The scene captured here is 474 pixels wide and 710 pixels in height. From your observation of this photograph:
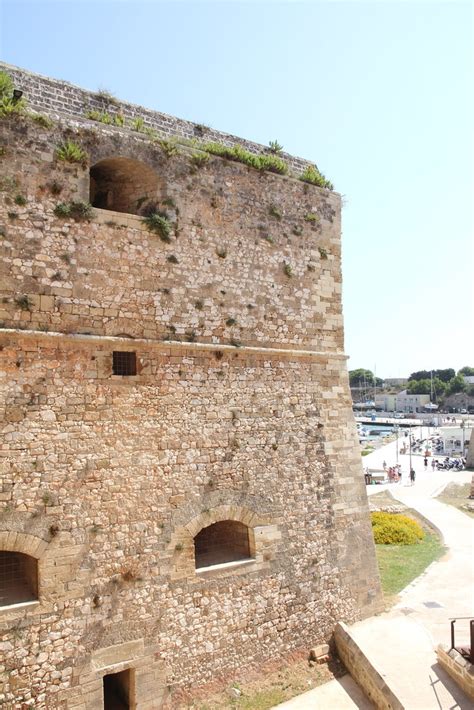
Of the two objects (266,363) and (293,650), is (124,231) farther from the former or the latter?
(293,650)

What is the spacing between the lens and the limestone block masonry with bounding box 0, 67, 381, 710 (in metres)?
7.32

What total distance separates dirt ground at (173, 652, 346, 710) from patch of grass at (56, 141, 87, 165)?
27.0 ft

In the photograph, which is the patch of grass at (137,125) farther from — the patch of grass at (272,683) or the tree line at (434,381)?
the tree line at (434,381)

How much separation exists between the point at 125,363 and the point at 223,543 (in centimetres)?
370

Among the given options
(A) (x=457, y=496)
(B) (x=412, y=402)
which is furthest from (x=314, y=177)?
(B) (x=412, y=402)

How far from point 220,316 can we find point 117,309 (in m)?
1.88

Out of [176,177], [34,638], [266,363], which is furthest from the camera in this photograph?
[266,363]

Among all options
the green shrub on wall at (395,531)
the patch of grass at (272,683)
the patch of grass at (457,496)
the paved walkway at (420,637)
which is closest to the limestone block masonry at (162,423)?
the patch of grass at (272,683)

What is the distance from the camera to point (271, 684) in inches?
342

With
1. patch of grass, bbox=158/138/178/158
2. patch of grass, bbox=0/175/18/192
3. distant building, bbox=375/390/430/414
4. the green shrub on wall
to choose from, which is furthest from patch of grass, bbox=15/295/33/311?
distant building, bbox=375/390/430/414

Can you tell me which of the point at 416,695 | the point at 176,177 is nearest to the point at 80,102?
the point at 176,177

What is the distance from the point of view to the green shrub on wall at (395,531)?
52.0 feet

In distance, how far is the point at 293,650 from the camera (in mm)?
9227

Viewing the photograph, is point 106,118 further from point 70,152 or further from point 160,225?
point 160,225
